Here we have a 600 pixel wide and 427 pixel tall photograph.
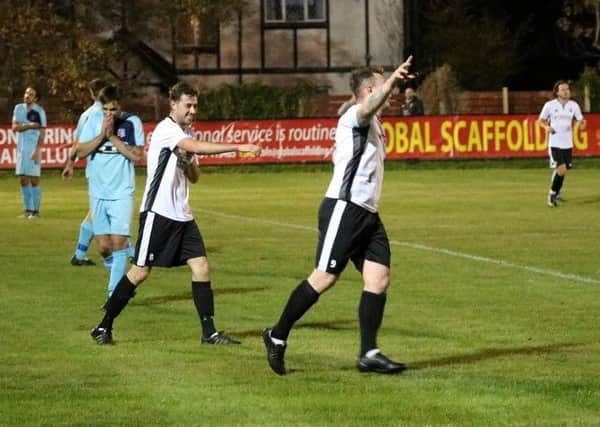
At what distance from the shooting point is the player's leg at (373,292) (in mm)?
11367

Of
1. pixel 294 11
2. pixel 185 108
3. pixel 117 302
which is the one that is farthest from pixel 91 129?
pixel 294 11

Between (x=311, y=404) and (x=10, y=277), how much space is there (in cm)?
851

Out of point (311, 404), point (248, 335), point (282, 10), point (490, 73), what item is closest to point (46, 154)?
point (282, 10)

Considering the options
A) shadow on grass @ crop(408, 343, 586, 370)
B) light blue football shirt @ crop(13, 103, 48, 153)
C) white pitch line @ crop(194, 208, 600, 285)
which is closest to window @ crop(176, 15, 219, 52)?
light blue football shirt @ crop(13, 103, 48, 153)

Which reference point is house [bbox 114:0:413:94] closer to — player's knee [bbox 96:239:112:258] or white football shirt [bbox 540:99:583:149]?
white football shirt [bbox 540:99:583:149]

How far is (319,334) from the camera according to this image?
44.0 feet

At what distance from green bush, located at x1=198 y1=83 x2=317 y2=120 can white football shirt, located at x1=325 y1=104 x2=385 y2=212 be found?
126 feet

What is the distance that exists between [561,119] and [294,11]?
3038 centimetres

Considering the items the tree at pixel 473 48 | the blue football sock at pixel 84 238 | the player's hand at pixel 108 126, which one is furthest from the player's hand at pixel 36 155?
the tree at pixel 473 48

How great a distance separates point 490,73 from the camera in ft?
204

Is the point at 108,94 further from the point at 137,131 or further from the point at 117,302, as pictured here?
the point at 117,302

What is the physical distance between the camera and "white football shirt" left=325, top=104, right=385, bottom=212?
447 inches

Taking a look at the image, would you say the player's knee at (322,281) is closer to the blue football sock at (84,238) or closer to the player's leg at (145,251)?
the player's leg at (145,251)

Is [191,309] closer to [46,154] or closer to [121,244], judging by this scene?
[121,244]
